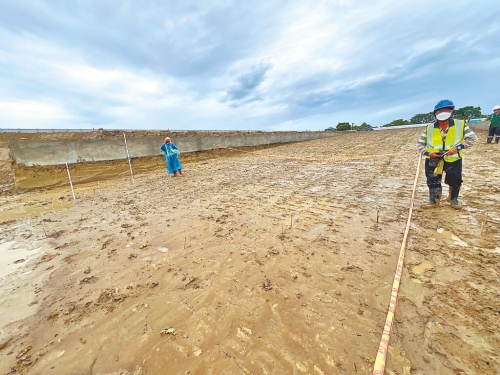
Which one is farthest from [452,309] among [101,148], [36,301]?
[101,148]

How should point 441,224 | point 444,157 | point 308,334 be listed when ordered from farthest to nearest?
1. point 444,157
2. point 441,224
3. point 308,334

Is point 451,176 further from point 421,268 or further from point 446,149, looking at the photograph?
point 421,268

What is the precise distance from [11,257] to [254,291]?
3796mm

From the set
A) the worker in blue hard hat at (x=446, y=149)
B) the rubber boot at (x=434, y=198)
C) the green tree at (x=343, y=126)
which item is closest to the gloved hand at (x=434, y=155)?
the worker in blue hard hat at (x=446, y=149)

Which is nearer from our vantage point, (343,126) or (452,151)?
(452,151)

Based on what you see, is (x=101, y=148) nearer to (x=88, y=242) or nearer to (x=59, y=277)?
(x=88, y=242)

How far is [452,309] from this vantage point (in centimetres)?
191

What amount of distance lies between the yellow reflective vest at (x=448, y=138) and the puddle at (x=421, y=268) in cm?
259

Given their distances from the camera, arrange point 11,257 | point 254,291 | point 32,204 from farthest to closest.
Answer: point 32,204, point 11,257, point 254,291

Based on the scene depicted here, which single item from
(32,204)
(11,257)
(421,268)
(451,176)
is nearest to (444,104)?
(451,176)

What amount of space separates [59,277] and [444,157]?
20.5ft

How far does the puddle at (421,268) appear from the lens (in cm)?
240

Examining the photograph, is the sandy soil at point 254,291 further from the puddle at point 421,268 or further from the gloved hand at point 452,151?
the gloved hand at point 452,151

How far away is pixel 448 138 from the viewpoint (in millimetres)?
3988
